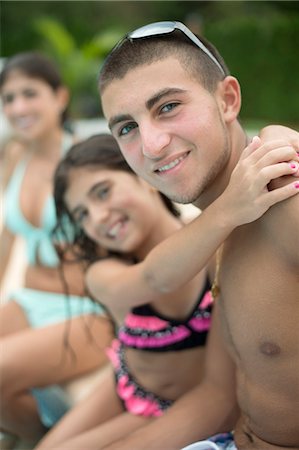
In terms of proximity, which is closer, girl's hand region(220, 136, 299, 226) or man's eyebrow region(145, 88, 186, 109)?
girl's hand region(220, 136, 299, 226)

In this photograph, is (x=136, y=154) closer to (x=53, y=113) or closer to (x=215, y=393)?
(x=215, y=393)

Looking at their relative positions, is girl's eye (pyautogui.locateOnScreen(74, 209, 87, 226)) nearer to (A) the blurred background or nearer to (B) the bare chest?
(B) the bare chest

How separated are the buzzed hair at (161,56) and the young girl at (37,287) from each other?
1669mm

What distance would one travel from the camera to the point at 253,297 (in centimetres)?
156

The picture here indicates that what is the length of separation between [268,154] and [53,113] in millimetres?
2765

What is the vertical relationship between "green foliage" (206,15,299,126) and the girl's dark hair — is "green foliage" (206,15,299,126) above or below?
below

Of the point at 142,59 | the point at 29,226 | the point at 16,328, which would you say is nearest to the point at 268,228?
the point at 142,59

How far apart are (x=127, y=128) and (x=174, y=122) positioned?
0.49 feet

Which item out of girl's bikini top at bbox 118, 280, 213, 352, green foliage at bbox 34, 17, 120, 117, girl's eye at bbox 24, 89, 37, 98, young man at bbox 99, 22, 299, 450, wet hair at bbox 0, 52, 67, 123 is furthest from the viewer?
green foliage at bbox 34, 17, 120, 117

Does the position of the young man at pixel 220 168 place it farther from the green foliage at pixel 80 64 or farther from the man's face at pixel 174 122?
the green foliage at pixel 80 64

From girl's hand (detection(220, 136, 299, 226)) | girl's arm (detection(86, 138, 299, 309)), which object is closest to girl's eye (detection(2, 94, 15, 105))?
girl's arm (detection(86, 138, 299, 309))

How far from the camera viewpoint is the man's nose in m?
1.53

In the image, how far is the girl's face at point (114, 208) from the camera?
231cm

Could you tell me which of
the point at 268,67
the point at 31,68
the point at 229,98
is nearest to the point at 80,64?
the point at 268,67
